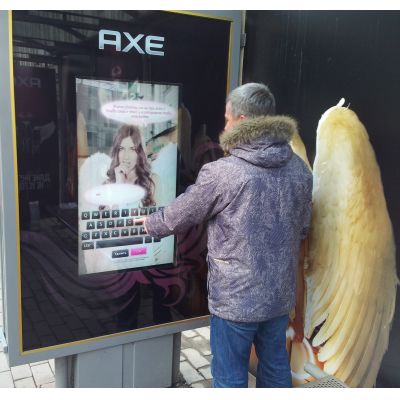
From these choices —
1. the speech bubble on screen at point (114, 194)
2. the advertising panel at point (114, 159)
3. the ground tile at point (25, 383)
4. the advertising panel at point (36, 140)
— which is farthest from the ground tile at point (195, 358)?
the advertising panel at point (36, 140)

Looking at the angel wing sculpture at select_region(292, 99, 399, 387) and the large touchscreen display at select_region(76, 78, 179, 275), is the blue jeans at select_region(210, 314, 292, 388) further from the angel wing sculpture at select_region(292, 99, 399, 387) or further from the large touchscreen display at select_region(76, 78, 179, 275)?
the large touchscreen display at select_region(76, 78, 179, 275)

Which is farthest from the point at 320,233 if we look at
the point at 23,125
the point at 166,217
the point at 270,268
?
the point at 23,125

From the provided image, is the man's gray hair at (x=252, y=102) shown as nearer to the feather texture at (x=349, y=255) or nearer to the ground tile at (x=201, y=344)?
the feather texture at (x=349, y=255)

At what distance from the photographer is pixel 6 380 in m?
2.74

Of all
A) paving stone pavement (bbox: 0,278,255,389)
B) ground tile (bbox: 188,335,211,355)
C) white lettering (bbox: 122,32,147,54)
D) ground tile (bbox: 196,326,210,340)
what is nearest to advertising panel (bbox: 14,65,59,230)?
white lettering (bbox: 122,32,147,54)

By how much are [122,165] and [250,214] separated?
0.84 meters

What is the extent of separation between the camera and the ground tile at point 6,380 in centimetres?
269

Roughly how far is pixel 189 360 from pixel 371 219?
1.86 metres

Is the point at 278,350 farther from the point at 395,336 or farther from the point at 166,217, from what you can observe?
the point at 166,217

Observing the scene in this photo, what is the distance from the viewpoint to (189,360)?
10.2 feet

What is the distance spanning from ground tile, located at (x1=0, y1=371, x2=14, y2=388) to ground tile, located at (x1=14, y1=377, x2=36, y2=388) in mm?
36

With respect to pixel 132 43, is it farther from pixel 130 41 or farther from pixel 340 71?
pixel 340 71

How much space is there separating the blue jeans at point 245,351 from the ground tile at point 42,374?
55.2 inches

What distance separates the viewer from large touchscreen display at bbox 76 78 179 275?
6.93 feet
